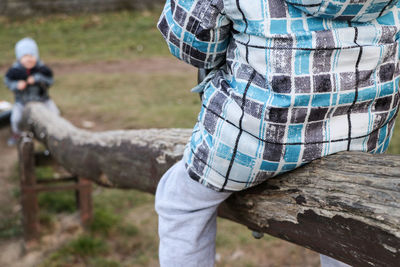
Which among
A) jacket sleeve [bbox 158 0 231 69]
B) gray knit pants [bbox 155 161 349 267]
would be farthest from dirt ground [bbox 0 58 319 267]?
jacket sleeve [bbox 158 0 231 69]

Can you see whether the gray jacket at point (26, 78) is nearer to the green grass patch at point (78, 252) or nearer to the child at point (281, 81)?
the green grass patch at point (78, 252)

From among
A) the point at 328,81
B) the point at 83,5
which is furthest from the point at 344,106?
the point at 83,5

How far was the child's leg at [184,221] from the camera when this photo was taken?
1.50 metres

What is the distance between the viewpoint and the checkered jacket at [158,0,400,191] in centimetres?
123

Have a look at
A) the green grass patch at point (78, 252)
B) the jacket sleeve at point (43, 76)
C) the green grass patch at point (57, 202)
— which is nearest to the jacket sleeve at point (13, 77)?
the jacket sleeve at point (43, 76)

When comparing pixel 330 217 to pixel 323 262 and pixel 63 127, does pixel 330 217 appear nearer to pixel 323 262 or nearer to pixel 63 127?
pixel 323 262

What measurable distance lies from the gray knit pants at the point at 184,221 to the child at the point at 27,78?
12.3ft

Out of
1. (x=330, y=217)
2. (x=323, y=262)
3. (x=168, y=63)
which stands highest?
(x=330, y=217)

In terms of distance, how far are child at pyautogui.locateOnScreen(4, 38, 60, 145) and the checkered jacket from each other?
3.93 metres

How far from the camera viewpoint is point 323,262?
1650mm

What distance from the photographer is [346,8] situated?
1.19 meters

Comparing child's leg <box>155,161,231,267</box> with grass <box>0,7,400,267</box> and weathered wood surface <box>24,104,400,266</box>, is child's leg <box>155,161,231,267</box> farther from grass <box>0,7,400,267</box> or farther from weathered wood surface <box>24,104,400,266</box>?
grass <box>0,7,400,267</box>

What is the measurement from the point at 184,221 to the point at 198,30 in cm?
57

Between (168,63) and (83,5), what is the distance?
4.13 m
